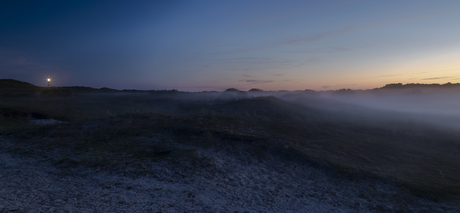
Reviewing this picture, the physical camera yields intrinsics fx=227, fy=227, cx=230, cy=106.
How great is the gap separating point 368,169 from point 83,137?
1340 cm

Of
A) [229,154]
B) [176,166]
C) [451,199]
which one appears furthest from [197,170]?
[451,199]

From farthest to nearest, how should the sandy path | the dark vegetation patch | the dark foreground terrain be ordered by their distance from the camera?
the dark vegetation patch → the dark foreground terrain → the sandy path

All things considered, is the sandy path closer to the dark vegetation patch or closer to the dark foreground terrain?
the dark foreground terrain

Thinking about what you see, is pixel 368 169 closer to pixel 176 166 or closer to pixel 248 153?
pixel 248 153

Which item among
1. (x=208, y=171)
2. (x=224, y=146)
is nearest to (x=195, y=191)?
(x=208, y=171)

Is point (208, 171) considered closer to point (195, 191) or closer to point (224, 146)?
point (195, 191)

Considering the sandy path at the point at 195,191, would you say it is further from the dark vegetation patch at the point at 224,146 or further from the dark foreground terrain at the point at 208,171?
the dark vegetation patch at the point at 224,146

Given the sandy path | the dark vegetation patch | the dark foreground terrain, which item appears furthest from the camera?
the dark vegetation patch

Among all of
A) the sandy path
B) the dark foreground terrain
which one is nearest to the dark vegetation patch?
the dark foreground terrain

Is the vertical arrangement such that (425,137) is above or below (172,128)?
below

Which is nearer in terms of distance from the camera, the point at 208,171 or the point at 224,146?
the point at 208,171

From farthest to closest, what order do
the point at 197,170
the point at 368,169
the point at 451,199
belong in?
the point at 368,169 < the point at 197,170 < the point at 451,199

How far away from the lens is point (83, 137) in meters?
11.8

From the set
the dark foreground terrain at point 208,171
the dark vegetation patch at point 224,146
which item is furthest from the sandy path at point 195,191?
the dark vegetation patch at point 224,146
